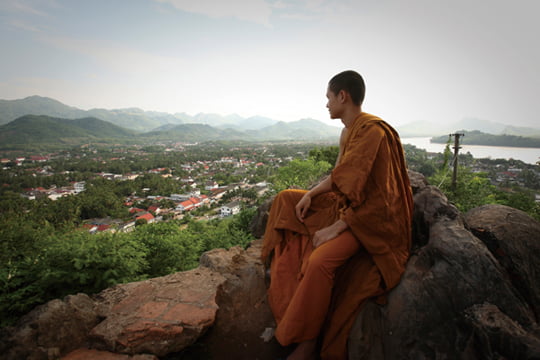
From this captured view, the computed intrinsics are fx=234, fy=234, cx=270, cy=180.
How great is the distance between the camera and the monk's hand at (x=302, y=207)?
7.78 feet

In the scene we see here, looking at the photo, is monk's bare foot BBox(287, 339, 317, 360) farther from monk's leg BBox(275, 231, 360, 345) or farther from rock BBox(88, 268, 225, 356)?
rock BBox(88, 268, 225, 356)

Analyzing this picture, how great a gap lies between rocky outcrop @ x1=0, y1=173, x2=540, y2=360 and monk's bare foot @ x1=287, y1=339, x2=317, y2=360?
0.29 metres

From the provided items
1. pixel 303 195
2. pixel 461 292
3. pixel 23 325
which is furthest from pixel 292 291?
pixel 23 325

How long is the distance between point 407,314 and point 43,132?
151530 mm

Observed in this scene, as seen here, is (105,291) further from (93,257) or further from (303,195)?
(303,195)

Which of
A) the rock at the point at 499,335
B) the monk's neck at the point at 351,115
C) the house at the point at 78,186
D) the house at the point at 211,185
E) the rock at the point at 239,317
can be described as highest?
the monk's neck at the point at 351,115

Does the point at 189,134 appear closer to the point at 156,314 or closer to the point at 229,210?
the point at 229,210

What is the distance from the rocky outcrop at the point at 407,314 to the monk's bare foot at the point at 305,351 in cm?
29

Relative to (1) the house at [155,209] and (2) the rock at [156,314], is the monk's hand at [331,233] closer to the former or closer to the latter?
(2) the rock at [156,314]

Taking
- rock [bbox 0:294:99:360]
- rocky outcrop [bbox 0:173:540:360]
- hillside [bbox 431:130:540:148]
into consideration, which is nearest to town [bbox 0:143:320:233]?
rocky outcrop [bbox 0:173:540:360]

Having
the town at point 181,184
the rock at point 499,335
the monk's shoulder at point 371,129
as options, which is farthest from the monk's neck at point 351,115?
the town at point 181,184

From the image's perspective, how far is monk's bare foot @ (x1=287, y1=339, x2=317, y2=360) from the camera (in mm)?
1848

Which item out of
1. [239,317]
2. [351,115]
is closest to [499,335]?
[351,115]

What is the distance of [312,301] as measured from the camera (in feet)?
6.06
